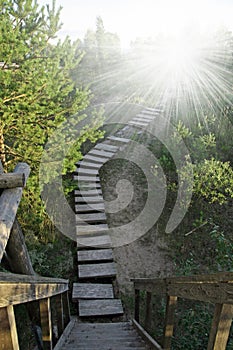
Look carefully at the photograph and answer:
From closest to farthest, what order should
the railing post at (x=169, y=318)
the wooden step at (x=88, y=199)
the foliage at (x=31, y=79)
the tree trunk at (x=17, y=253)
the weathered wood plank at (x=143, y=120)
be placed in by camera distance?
the railing post at (x=169, y=318) → the tree trunk at (x=17, y=253) → the foliage at (x=31, y=79) → the wooden step at (x=88, y=199) → the weathered wood plank at (x=143, y=120)

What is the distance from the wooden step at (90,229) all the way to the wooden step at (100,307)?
1.52 m

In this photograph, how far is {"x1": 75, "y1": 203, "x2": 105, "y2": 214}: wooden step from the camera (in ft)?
20.8

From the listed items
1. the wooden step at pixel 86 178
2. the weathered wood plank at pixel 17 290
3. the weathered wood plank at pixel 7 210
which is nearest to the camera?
the weathered wood plank at pixel 17 290

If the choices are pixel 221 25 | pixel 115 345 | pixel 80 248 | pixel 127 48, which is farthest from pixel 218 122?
pixel 127 48

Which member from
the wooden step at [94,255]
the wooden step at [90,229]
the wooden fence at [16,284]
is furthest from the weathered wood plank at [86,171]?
the wooden fence at [16,284]

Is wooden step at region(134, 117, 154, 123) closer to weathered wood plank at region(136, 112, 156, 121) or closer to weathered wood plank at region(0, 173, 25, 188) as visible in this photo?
weathered wood plank at region(136, 112, 156, 121)

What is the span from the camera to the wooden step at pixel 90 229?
5715 millimetres

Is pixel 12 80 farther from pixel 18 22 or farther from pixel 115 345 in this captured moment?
pixel 115 345

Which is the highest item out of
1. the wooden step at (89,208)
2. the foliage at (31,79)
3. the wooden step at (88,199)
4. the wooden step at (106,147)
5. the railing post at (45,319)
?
the foliage at (31,79)

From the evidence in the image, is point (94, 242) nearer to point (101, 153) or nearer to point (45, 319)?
point (45, 319)

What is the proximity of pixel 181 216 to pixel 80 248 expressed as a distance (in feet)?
7.67

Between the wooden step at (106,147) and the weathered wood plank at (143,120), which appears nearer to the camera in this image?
the wooden step at (106,147)

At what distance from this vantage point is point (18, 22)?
375cm

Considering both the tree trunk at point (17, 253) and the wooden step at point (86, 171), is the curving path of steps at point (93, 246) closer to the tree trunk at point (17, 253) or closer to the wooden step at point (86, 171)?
the wooden step at point (86, 171)
